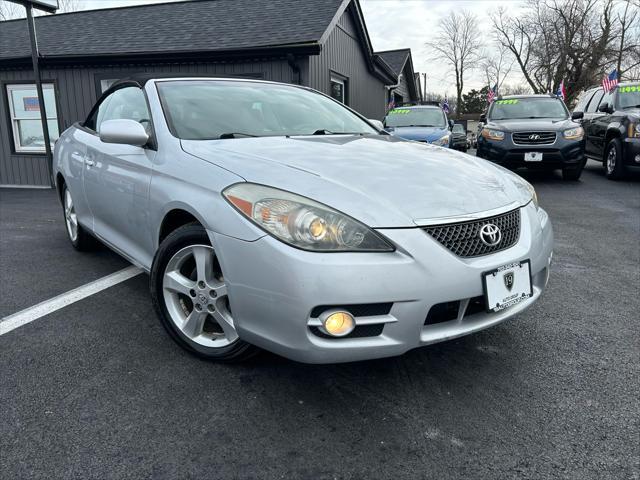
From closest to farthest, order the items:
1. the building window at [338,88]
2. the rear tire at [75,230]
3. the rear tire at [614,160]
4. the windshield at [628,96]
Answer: the rear tire at [75,230] < the rear tire at [614,160] < the windshield at [628,96] < the building window at [338,88]

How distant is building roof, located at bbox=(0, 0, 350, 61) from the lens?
9831mm

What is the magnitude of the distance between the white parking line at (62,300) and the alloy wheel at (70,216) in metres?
0.80

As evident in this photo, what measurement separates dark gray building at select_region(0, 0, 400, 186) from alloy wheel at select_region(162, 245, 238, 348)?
763 cm

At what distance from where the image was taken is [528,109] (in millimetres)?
9562

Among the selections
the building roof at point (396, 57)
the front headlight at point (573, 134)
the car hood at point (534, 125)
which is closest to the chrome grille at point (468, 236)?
the car hood at point (534, 125)

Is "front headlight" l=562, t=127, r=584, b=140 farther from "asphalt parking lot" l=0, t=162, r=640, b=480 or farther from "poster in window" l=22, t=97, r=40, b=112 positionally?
"poster in window" l=22, t=97, r=40, b=112

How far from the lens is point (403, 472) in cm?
169

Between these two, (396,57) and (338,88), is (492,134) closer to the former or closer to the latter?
(338,88)

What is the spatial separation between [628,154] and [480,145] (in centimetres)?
242

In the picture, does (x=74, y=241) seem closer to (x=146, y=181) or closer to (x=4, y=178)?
(x=146, y=181)

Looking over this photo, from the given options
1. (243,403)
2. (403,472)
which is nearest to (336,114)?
(243,403)

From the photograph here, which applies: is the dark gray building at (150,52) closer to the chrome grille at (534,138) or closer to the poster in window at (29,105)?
the poster in window at (29,105)

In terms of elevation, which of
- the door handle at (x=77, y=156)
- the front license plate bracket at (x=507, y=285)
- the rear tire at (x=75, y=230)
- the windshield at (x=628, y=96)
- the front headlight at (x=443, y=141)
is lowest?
the rear tire at (x=75, y=230)

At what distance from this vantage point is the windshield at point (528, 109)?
938 cm
